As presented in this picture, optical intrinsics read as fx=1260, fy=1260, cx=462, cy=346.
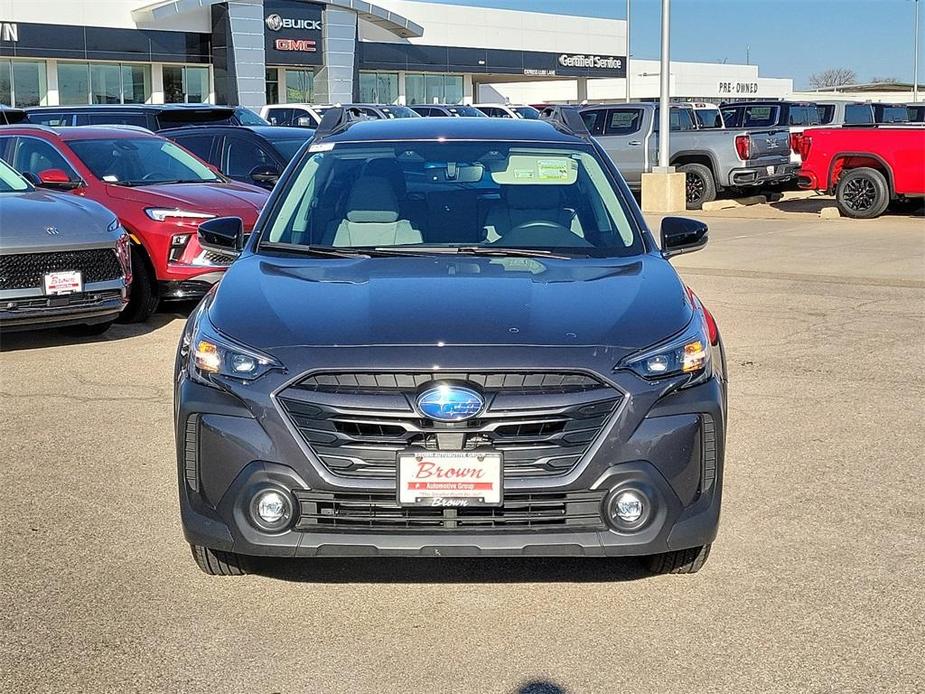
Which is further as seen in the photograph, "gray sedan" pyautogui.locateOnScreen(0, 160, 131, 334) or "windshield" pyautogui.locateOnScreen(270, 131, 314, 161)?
"windshield" pyautogui.locateOnScreen(270, 131, 314, 161)

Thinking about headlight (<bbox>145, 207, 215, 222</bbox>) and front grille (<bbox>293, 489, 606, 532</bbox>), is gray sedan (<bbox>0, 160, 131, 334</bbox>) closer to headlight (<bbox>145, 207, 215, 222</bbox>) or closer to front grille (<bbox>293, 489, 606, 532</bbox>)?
headlight (<bbox>145, 207, 215, 222</bbox>)

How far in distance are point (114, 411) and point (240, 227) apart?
6.60ft

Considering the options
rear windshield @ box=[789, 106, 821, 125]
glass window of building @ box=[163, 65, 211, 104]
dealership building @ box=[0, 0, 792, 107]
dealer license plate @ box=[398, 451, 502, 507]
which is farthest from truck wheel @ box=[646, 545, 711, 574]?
glass window of building @ box=[163, 65, 211, 104]

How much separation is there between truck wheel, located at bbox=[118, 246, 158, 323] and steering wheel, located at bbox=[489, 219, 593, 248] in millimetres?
5738

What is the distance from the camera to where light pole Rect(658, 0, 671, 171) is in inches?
845

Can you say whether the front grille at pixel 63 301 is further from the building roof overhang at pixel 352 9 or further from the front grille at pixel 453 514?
the building roof overhang at pixel 352 9

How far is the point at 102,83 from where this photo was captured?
161 feet

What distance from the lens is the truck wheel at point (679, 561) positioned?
4457 millimetres

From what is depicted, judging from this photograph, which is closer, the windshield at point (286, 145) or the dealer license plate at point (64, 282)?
the dealer license plate at point (64, 282)

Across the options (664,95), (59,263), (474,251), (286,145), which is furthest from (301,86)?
(474,251)

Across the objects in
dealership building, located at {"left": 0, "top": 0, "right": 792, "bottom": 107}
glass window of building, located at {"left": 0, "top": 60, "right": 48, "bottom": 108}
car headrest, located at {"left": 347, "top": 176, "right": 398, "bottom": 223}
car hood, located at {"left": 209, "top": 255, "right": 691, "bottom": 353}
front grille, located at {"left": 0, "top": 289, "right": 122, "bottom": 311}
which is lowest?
front grille, located at {"left": 0, "top": 289, "right": 122, "bottom": 311}

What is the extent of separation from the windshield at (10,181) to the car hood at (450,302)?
18.6 ft

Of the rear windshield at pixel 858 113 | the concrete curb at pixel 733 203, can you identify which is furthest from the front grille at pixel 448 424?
the rear windshield at pixel 858 113

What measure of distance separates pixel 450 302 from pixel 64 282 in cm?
546
